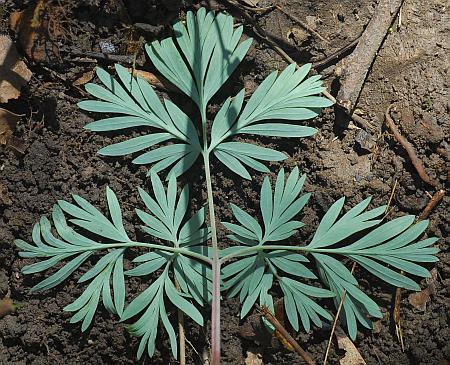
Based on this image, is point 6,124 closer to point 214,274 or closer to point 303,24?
point 214,274

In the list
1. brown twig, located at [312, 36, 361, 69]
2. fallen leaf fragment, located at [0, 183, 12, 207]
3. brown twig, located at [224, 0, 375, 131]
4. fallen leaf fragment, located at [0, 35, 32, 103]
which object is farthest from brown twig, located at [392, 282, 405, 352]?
fallen leaf fragment, located at [0, 35, 32, 103]

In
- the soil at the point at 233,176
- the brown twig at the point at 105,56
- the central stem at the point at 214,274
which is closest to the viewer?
the central stem at the point at 214,274

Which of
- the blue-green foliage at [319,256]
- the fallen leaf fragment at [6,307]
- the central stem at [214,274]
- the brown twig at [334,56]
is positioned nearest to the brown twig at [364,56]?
the brown twig at [334,56]

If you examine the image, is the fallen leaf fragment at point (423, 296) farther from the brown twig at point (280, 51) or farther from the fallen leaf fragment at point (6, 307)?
the fallen leaf fragment at point (6, 307)

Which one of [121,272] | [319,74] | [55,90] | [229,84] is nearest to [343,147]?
[319,74]

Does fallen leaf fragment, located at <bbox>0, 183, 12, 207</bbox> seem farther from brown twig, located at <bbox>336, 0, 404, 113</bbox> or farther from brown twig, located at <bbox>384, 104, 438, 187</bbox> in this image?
brown twig, located at <bbox>384, 104, 438, 187</bbox>

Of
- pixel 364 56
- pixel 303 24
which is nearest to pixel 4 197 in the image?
pixel 303 24

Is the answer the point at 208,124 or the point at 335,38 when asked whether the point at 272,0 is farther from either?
the point at 208,124
